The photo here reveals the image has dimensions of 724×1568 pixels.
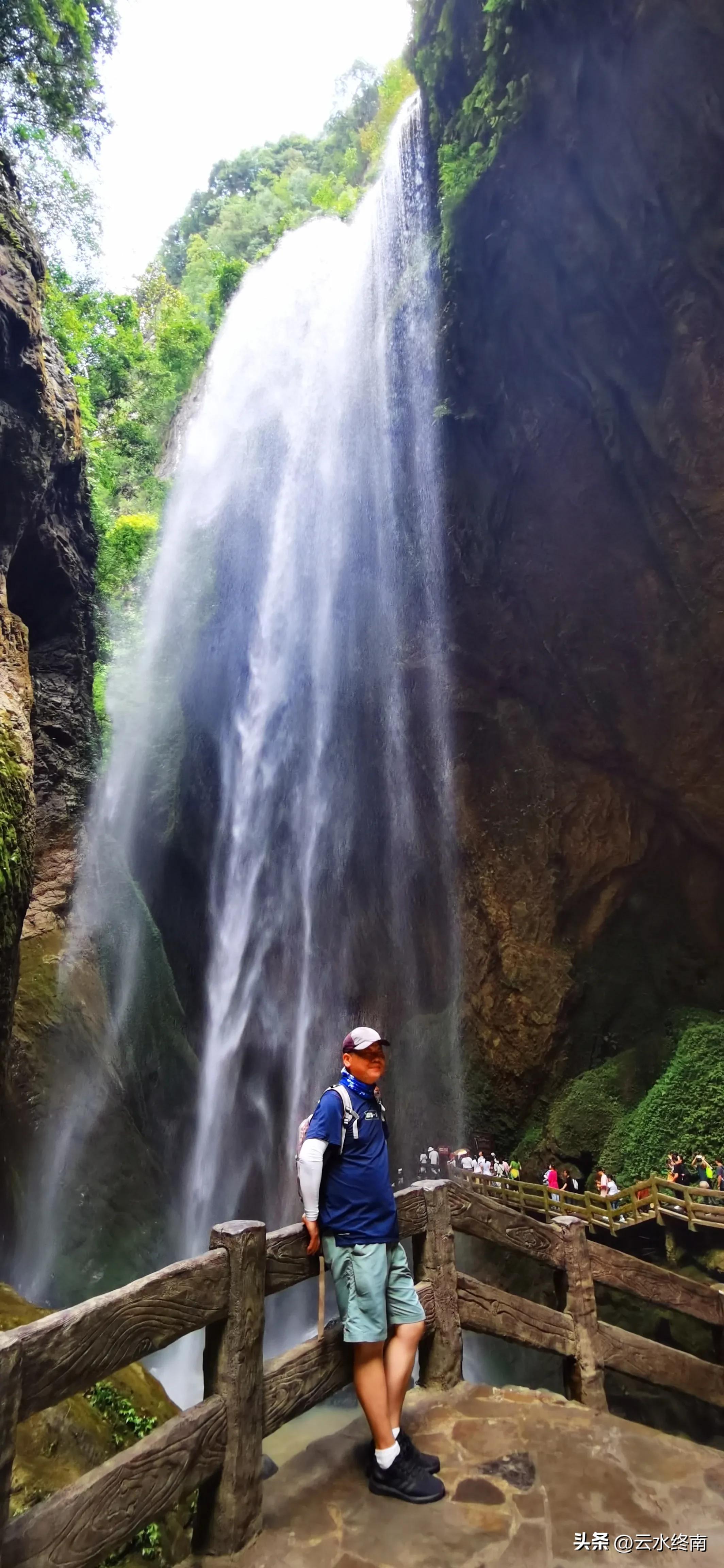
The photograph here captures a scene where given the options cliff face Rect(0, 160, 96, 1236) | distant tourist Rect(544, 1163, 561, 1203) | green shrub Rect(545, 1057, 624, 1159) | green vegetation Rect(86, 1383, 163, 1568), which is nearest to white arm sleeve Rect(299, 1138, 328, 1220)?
green vegetation Rect(86, 1383, 163, 1568)

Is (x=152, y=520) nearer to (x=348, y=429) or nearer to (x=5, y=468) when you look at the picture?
(x=348, y=429)

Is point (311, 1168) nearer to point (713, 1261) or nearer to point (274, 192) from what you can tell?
point (713, 1261)

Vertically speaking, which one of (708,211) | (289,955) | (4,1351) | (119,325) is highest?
(119,325)

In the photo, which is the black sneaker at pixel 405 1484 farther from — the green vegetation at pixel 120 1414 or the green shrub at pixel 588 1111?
the green shrub at pixel 588 1111

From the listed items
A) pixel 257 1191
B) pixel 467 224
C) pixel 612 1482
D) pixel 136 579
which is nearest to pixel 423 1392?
pixel 612 1482

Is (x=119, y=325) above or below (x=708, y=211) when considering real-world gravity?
above

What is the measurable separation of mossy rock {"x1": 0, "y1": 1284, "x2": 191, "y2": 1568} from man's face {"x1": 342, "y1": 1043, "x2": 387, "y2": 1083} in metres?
1.94

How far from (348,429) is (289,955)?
10.2m

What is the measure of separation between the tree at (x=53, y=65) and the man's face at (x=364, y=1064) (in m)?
14.3

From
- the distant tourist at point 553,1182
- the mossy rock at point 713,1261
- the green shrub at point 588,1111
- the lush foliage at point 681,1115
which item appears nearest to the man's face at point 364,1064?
the mossy rock at point 713,1261

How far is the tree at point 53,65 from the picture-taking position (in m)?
11.0

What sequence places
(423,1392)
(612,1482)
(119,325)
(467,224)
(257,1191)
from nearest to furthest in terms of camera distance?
(612,1482)
(423,1392)
(467,224)
(257,1191)
(119,325)

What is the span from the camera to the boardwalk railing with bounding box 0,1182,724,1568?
2168mm

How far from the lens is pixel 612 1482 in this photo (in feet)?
10.2
